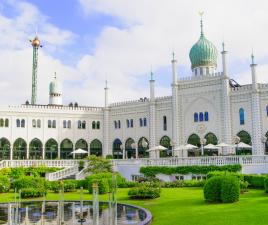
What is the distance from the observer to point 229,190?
2117cm

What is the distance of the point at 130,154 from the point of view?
2365 inches

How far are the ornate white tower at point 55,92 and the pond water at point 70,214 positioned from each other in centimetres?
4736

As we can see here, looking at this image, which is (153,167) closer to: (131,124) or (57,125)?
(131,124)

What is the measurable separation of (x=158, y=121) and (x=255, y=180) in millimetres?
27222

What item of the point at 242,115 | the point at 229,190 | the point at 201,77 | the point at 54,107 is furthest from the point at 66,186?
the point at 54,107

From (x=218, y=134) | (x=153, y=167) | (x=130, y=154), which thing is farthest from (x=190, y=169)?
(x=130, y=154)

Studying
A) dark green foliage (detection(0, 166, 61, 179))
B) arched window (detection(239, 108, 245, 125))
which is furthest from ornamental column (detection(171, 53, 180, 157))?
dark green foliage (detection(0, 166, 61, 179))

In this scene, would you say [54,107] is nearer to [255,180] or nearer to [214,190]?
[255,180]

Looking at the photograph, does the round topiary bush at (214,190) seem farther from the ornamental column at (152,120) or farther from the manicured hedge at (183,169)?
the ornamental column at (152,120)

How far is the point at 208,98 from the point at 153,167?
14058 mm

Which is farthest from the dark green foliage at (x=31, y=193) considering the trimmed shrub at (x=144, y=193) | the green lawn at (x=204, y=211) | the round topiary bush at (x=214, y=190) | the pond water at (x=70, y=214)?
the round topiary bush at (x=214, y=190)

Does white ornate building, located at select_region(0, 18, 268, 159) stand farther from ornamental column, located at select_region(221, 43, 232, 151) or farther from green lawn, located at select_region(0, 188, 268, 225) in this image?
green lawn, located at select_region(0, 188, 268, 225)

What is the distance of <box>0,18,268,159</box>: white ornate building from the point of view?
160 feet

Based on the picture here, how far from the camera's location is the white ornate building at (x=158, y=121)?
48.8m
